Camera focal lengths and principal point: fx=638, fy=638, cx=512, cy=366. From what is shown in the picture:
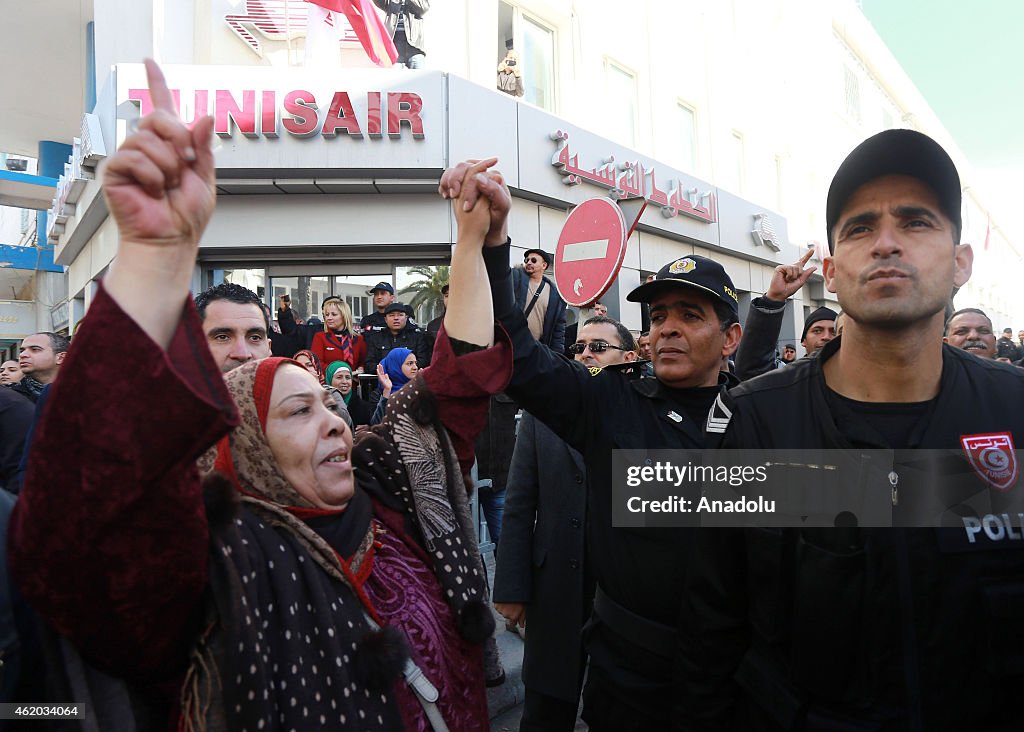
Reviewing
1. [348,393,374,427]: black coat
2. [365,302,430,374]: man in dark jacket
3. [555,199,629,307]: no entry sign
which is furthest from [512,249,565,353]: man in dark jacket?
[365,302,430,374]: man in dark jacket

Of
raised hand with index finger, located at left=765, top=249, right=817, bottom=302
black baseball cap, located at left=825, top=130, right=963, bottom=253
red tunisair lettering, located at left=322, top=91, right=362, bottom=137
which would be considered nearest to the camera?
black baseball cap, located at left=825, top=130, right=963, bottom=253

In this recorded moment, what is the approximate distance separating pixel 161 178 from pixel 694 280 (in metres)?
1.92

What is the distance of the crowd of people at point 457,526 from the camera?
0.95 meters

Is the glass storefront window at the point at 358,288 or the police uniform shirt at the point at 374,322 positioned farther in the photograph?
the glass storefront window at the point at 358,288

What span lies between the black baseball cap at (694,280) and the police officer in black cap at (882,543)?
0.59 metres

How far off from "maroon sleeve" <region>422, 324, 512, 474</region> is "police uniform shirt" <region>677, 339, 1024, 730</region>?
0.68 metres

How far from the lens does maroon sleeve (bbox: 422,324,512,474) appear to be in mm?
1804

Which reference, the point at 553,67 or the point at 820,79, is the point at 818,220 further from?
the point at 553,67

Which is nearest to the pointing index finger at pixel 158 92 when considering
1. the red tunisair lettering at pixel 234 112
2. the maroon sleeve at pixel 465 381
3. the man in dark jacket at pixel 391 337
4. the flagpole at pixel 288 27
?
the maroon sleeve at pixel 465 381

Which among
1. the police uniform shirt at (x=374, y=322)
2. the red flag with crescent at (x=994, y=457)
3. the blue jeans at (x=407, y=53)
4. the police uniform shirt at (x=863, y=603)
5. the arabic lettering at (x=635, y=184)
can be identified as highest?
the blue jeans at (x=407, y=53)

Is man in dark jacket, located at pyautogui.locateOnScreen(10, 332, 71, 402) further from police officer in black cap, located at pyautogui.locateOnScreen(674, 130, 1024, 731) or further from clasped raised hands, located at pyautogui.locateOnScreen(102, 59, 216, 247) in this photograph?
police officer in black cap, located at pyautogui.locateOnScreen(674, 130, 1024, 731)

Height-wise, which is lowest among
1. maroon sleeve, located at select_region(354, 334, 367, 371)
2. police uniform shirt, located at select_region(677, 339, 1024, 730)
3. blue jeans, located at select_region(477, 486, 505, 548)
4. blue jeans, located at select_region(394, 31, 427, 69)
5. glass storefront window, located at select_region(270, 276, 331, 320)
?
blue jeans, located at select_region(477, 486, 505, 548)

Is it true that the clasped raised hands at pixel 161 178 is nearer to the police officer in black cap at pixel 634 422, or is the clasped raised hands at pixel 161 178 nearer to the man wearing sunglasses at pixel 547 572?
the police officer in black cap at pixel 634 422

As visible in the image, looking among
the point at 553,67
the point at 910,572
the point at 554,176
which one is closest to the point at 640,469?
the point at 910,572
